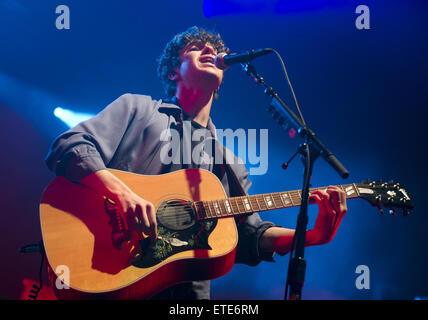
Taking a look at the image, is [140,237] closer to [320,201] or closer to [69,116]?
[320,201]

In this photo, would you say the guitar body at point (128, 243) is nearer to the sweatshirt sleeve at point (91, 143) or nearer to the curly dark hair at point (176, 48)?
the sweatshirt sleeve at point (91, 143)

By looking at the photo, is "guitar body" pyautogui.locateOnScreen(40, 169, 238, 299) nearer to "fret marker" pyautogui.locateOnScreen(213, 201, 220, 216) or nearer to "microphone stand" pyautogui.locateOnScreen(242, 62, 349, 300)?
"fret marker" pyautogui.locateOnScreen(213, 201, 220, 216)

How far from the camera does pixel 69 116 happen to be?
296 cm

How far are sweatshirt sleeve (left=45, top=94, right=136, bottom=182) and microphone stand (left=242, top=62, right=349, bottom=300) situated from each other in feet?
3.40

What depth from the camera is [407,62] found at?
3885 millimetres

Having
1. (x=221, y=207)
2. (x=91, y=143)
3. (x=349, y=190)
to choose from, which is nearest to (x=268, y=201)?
(x=221, y=207)

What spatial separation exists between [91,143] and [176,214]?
744 millimetres

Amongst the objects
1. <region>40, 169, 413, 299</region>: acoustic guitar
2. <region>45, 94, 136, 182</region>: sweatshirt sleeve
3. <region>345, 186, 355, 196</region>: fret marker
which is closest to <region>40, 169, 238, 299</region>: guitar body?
<region>40, 169, 413, 299</region>: acoustic guitar

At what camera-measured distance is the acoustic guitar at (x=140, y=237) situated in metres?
1.65

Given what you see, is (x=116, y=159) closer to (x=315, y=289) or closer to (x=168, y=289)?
(x=168, y=289)

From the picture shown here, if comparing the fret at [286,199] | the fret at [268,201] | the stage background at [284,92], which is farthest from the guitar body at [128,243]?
the stage background at [284,92]

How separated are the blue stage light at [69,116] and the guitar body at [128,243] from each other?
1215 mm

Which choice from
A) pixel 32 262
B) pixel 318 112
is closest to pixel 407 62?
pixel 318 112

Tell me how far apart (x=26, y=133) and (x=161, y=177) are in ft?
5.32
